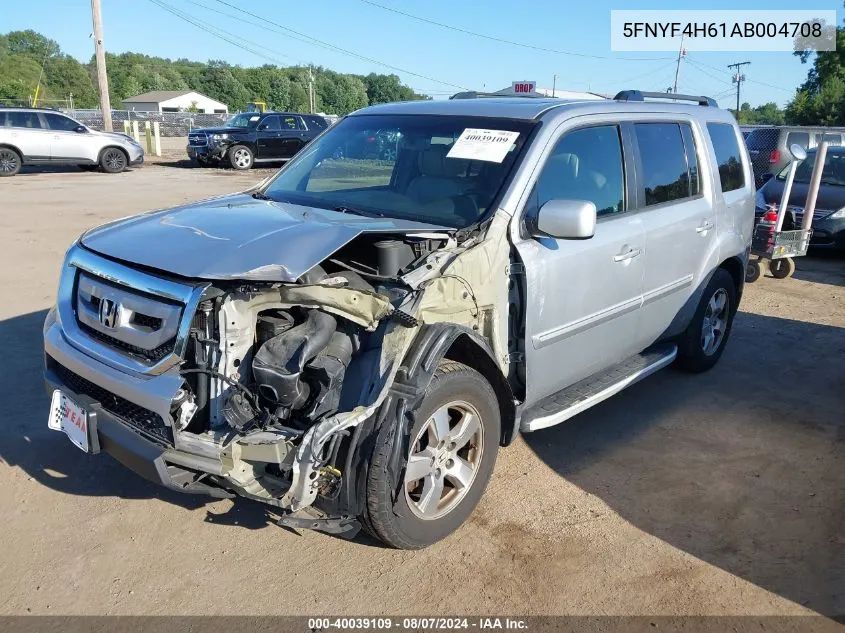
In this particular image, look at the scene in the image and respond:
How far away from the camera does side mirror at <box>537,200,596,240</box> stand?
3.28 metres

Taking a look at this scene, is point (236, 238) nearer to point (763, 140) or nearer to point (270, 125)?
point (763, 140)

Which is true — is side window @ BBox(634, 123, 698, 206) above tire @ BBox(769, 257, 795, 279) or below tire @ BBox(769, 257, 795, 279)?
above

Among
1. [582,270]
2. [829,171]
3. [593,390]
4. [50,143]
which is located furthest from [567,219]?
[50,143]

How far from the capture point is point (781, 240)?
8.59 metres

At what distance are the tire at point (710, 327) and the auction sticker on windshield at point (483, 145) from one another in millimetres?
2246

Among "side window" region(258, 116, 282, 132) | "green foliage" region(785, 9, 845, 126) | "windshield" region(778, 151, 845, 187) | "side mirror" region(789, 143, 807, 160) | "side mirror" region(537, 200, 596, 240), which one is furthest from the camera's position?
"green foliage" region(785, 9, 845, 126)

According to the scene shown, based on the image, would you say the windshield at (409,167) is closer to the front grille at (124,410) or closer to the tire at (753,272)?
the front grille at (124,410)

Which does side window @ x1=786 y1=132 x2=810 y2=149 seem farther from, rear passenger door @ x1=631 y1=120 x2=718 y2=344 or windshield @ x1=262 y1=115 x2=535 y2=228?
windshield @ x1=262 y1=115 x2=535 y2=228

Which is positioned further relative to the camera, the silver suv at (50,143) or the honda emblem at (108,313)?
the silver suv at (50,143)

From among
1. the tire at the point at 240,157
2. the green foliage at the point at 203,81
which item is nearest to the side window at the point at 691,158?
the tire at the point at 240,157

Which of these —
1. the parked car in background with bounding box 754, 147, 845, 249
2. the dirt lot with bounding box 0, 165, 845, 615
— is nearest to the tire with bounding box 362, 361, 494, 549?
the dirt lot with bounding box 0, 165, 845, 615

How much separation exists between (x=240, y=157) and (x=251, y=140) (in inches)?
26.2

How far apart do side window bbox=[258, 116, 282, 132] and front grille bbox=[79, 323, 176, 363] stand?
68.5 feet

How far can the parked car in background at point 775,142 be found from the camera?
39.2 ft
